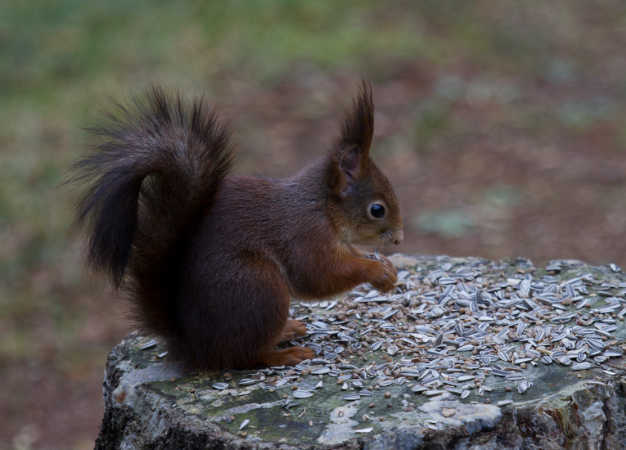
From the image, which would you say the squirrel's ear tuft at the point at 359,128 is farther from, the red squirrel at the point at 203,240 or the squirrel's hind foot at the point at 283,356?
the squirrel's hind foot at the point at 283,356

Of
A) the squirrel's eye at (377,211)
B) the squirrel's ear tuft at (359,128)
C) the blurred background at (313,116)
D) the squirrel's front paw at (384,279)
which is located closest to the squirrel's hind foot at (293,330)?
the squirrel's front paw at (384,279)

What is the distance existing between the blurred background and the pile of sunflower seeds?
1.78 metres

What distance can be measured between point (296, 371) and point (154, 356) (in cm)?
47

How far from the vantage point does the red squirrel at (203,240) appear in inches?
76.9

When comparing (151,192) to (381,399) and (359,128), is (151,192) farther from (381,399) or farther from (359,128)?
(381,399)

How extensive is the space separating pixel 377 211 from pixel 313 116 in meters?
3.78

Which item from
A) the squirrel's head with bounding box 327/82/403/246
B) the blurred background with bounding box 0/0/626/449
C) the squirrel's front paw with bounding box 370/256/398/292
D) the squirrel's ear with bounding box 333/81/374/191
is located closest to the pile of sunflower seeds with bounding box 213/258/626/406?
the squirrel's front paw with bounding box 370/256/398/292

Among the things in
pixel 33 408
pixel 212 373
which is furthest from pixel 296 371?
pixel 33 408

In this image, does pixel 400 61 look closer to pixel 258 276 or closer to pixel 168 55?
pixel 168 55

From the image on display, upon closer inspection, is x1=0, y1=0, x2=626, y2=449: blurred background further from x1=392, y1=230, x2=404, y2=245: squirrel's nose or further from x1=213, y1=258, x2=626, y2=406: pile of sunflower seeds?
x1=392, y1=230, x2=404, y2=245: squirrel's nose

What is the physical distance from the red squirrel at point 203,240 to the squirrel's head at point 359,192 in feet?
0.11

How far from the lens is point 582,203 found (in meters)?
5.11

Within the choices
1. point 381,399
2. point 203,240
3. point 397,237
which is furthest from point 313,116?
point 381,399

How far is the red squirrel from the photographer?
195 cm
